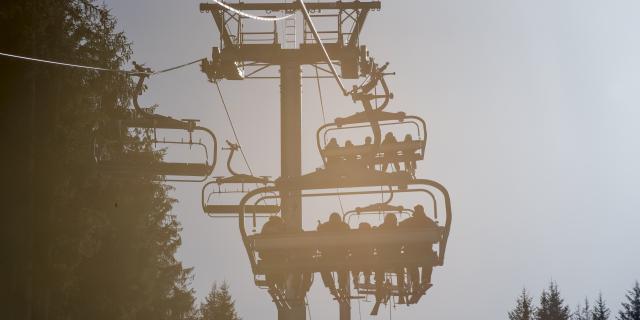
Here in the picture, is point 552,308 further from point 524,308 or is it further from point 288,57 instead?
point 288,57

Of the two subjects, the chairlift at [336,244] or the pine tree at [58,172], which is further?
the pine tree at [58,172]

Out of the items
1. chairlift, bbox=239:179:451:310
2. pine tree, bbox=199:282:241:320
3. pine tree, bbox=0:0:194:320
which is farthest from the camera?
pine tree, bbox=199:282:241:320

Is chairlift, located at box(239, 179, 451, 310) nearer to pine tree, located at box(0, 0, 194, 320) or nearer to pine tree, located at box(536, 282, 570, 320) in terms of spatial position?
pine tree, located at box(0, 0, 194, 320)

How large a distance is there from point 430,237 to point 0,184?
55.9 ft

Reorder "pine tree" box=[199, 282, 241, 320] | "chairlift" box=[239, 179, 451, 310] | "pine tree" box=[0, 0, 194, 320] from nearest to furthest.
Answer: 1. "chairlift" box=[239, 179, 451, 310]
2. "pine tree" box=[0, 0, 194, 320]
3. "pine tree" box=[199, 282, 241, 320]

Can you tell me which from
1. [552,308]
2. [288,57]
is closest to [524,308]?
[552,308]

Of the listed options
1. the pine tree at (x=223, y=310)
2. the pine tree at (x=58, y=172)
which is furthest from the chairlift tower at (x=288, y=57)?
the pine tree at (x=223, y=310)

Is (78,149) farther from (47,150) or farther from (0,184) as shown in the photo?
(0,184)

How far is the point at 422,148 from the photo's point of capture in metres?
14.8

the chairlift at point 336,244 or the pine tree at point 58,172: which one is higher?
the pine tree at point 58,172

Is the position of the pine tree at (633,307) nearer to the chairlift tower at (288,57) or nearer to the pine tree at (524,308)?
the pine tree at (524,308)

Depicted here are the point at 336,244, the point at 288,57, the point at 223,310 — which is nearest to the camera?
the point at 336,244

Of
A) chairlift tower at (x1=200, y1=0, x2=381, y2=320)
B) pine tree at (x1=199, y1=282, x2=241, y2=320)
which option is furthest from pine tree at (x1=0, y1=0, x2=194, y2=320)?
pine tree at (x1=199, y1=282, x2=241, y2=320)

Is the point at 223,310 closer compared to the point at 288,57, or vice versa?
the point at 288,57
